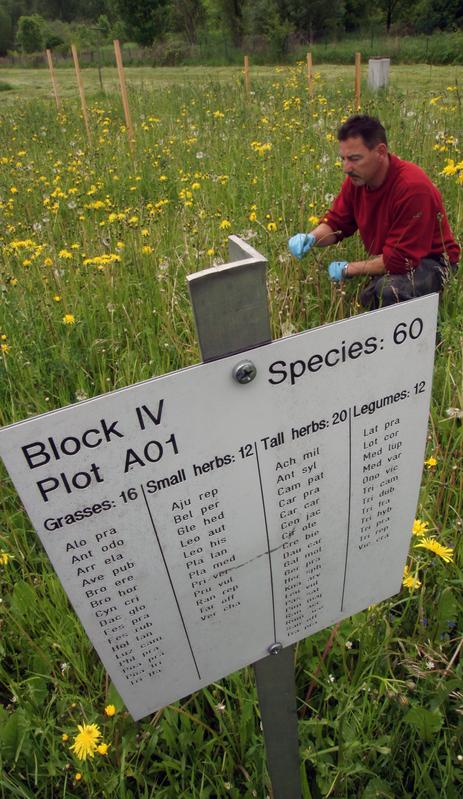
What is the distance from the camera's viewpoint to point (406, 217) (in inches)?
107

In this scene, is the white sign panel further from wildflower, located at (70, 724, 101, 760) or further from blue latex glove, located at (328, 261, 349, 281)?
blue latex glove, located at (328, 261, 349, 281)

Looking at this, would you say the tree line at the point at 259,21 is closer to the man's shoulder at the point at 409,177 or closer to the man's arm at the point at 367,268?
the man's shoulder at the point at 409,177

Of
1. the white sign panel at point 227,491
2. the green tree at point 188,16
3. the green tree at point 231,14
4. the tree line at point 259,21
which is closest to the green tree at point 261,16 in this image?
the tree line at point 259,21

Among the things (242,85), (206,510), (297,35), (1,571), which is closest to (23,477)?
(206,510)

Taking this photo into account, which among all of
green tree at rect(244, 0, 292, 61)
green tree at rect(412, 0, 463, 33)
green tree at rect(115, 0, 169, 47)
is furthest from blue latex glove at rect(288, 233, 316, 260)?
green tree at rect(115, 0, 169, 47)

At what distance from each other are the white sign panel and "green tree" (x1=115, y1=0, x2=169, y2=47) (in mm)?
43727

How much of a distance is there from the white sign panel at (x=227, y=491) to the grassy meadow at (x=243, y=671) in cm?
41

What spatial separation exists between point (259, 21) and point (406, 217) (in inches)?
1480

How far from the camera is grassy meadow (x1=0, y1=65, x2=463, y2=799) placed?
1205 millimetres

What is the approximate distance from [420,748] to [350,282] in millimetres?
2430

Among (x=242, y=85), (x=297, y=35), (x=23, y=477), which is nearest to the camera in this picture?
(x=23, y=477)

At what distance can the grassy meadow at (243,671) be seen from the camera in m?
1.21

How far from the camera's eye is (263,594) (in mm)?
841

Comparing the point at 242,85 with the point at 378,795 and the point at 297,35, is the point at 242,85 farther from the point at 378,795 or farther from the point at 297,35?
the point at 297,35
